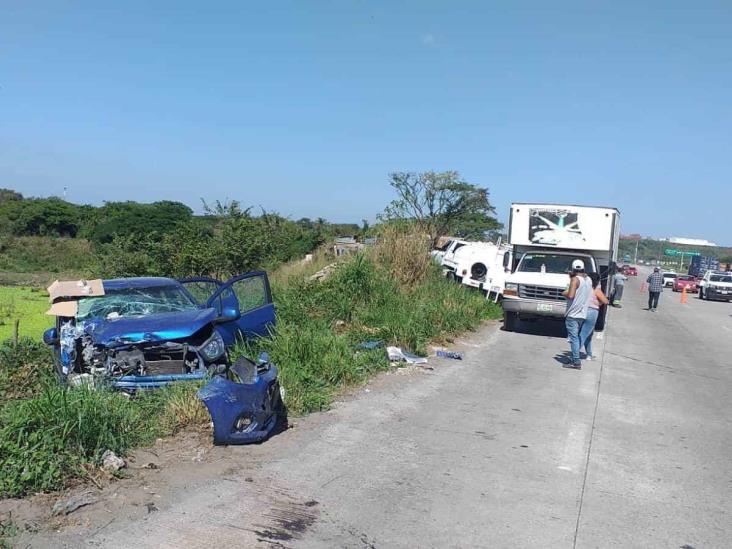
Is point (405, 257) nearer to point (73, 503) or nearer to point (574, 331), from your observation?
point (574, 331)

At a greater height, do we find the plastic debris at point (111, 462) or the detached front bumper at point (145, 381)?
the detached front bumper at point (145, 381)

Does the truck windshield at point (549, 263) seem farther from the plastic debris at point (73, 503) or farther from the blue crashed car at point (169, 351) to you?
the plastic debris at point (73, 503)

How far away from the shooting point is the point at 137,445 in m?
5.46

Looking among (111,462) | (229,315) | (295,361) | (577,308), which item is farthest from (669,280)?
(111,462)

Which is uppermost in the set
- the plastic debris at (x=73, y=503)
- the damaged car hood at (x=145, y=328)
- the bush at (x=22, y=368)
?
the damaged car hood at (x=145, y=328)

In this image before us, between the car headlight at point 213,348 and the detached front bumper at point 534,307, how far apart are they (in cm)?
858

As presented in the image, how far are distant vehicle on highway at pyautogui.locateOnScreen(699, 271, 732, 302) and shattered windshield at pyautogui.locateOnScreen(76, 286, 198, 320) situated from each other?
3494 cm

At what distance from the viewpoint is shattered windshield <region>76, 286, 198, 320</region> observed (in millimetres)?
7729

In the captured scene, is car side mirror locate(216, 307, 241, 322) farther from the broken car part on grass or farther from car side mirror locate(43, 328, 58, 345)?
car side mirror locate(43, 328, 58, 345)

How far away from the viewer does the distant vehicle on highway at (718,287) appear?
35500mm

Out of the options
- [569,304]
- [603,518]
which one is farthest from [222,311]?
[569,304]

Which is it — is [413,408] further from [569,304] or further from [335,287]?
[335,287]

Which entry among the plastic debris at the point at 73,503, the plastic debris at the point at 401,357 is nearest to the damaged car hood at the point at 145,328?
the plastic debris at the point at 73,503

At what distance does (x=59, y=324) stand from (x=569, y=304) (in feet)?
26.0
